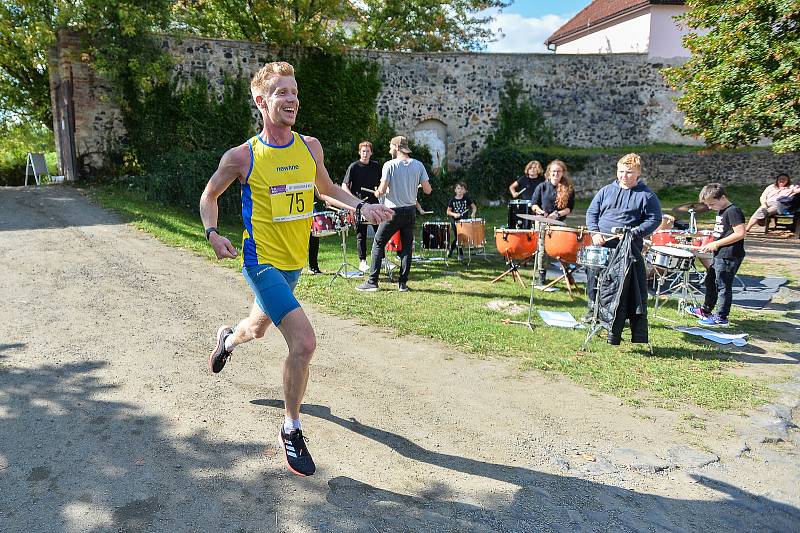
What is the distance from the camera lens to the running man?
11.2 feet

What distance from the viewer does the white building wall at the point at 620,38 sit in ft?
80.8

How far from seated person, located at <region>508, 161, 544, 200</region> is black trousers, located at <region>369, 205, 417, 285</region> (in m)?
3.38

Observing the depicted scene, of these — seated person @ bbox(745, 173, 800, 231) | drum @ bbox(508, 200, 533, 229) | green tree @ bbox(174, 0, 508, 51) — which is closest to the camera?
drum @ bbox(508, 200, 533, 229)

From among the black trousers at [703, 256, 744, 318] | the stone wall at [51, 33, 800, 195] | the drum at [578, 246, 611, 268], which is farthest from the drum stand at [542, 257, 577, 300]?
the stone wall at [51, 33, 800, 195]

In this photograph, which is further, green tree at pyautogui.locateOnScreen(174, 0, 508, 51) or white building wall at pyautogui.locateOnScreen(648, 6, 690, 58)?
white building wall at pyautogui.locateOnScreen(648, 6, 690, 58)

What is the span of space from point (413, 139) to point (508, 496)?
63.3 feet

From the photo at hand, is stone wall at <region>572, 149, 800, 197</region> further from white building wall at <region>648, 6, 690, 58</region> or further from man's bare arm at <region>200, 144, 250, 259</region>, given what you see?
man's bare arm at <region>200, 144, 250, 259</region>

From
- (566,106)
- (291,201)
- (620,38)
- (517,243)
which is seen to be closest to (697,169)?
(566,106)

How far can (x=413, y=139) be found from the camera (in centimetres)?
2167

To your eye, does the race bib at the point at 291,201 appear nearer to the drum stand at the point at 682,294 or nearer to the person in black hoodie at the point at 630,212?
the person in black hoodie at the point at 630,212

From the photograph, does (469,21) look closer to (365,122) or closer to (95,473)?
(365,122)

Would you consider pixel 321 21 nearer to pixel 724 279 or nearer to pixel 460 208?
pixel 460 208

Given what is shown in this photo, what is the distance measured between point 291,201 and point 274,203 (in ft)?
0.37

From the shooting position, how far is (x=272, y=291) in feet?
11.3
